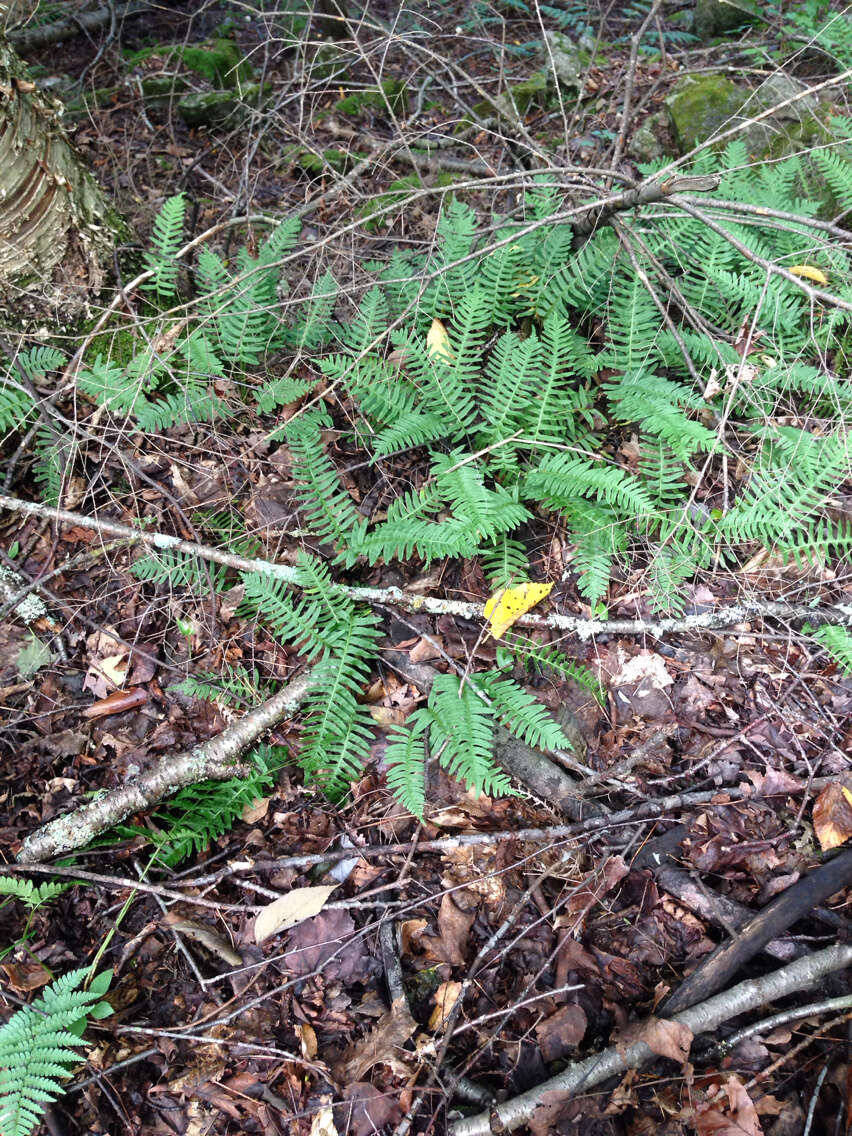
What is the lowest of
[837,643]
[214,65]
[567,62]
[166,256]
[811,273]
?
[837,643]

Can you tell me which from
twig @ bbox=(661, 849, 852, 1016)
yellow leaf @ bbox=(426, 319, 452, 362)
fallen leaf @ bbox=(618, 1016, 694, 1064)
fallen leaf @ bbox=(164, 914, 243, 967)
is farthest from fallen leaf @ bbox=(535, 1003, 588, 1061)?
yellow leaf @ bbox=(426, 319, 452, 362)

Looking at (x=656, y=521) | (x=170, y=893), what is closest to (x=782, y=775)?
(x=656, y=521)

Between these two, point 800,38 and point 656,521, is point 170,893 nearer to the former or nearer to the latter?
point 656,521

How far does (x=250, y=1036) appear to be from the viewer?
2129 mm

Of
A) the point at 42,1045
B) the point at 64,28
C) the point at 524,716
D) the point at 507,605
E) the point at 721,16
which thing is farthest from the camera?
the point at 64,28

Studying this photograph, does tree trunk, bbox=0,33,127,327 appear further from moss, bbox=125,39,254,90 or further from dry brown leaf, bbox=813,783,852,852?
dry brown leaf, bbox=813,783,852,852

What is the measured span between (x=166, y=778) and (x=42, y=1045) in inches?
33.1

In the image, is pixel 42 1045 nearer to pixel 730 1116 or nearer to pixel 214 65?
pixel 730 1116

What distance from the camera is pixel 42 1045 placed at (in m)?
2.01

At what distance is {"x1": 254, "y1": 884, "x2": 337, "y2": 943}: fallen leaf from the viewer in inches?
87.9

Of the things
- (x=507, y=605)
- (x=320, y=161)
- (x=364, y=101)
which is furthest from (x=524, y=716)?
(x=364, y=101)

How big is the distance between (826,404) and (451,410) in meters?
1.81

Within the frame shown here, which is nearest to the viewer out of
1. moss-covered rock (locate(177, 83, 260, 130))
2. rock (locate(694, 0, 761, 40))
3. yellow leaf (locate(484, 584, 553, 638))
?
yellow leaf (locate(484, 584, 553, 638))

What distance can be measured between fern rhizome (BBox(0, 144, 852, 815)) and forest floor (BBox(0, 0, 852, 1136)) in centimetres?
15
